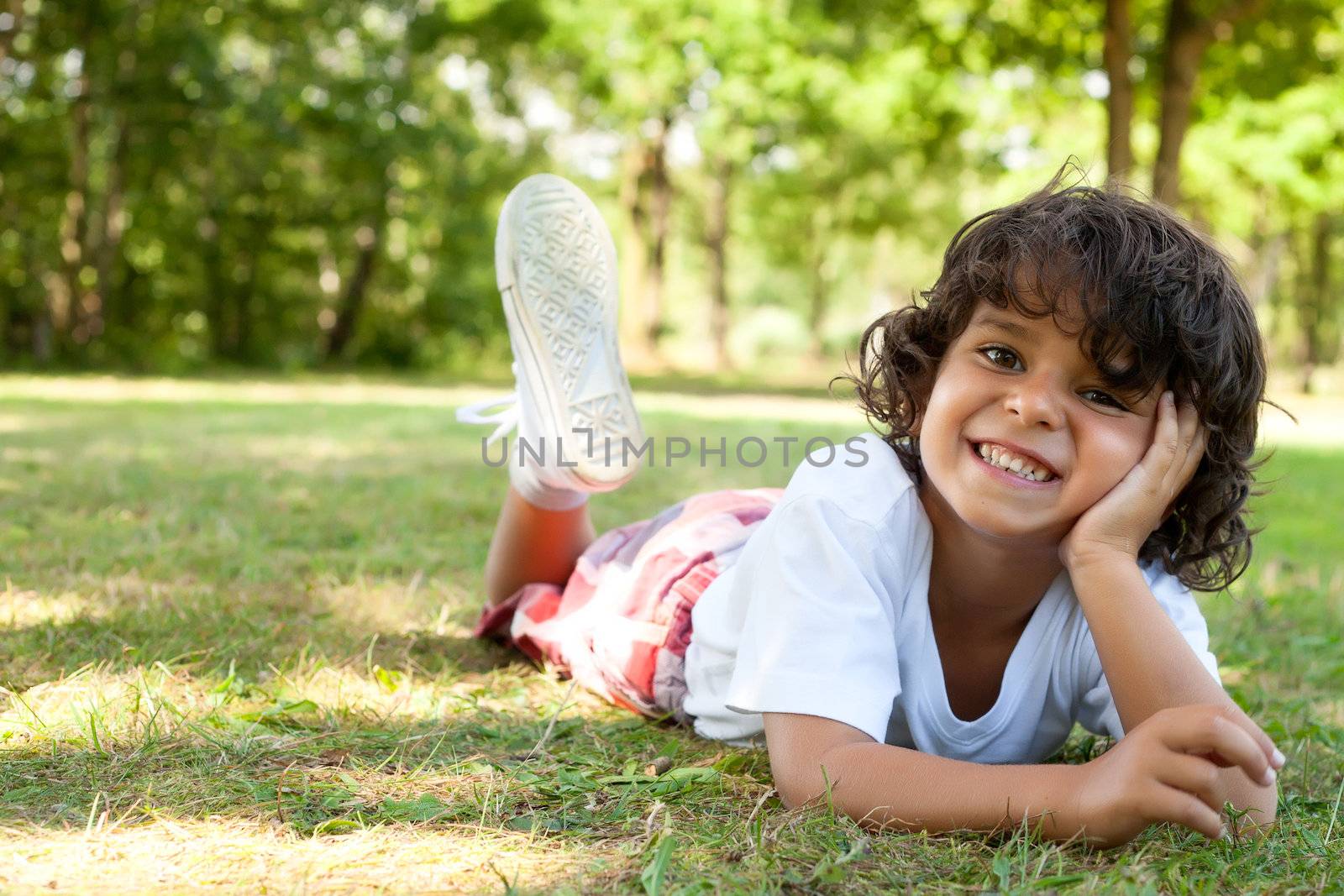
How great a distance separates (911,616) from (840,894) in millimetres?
505

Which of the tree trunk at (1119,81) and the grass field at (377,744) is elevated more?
the tree trunk at (1119,81)

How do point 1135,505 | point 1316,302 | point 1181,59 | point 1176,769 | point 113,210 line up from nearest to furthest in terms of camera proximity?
point 1176,769, point 1135,505, point 1181,59, point 113,210, point 1316,302

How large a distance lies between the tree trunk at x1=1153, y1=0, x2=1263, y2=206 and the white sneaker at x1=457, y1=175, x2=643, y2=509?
880cm

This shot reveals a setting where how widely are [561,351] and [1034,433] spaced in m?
1.50

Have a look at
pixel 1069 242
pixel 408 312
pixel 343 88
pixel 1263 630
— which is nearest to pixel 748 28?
pixel 343 88

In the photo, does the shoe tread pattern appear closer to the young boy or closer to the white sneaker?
the white sneaker

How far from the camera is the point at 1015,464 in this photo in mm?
1731

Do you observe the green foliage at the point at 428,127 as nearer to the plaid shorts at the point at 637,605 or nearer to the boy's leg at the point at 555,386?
the boy's leg at the point at 555,386

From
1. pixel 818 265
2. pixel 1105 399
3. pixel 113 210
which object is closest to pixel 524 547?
pixel 1105 399

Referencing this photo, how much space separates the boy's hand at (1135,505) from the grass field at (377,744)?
1.40 feet

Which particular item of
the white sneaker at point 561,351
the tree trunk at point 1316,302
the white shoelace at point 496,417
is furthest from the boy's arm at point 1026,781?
the tree trunk at point 1316,302

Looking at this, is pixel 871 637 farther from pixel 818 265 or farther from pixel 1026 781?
pixel 818 265

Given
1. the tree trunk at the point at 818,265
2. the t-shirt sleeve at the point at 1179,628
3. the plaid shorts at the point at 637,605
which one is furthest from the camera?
the tree trunk at the point at 818,265

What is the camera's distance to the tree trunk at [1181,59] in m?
10.6
